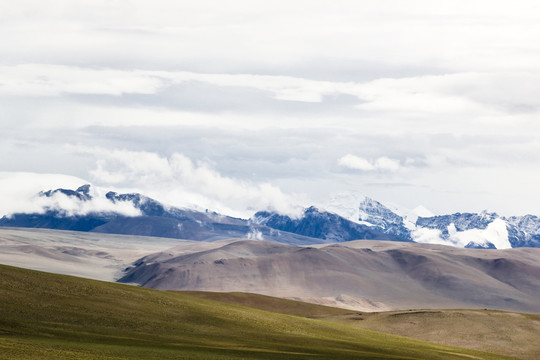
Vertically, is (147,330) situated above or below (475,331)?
above

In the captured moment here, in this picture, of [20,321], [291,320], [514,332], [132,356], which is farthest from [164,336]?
[514,332]

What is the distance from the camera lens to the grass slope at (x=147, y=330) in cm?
8706

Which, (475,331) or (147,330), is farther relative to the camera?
(475,331)

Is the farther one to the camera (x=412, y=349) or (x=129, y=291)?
(x=129, y=291)

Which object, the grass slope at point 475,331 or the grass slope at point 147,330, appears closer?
the grass slope at point 147,330

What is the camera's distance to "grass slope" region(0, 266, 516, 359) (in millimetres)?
87062

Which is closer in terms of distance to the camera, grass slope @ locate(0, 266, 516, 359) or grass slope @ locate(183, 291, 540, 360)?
grass slope @ locate(0, 266, 516, 359)

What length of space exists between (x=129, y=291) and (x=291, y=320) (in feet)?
91.3

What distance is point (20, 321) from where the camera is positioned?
97875mm

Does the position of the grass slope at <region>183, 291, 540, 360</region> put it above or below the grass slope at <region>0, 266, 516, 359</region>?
below

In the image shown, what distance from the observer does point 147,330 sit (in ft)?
361

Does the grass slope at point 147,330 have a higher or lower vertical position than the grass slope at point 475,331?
higher

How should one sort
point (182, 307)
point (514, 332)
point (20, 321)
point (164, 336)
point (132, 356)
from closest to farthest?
point (132, 356), point (20, 321), point (164, 336), point (182, 307), point (514, 332)

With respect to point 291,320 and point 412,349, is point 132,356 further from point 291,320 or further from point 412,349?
point 291,320
